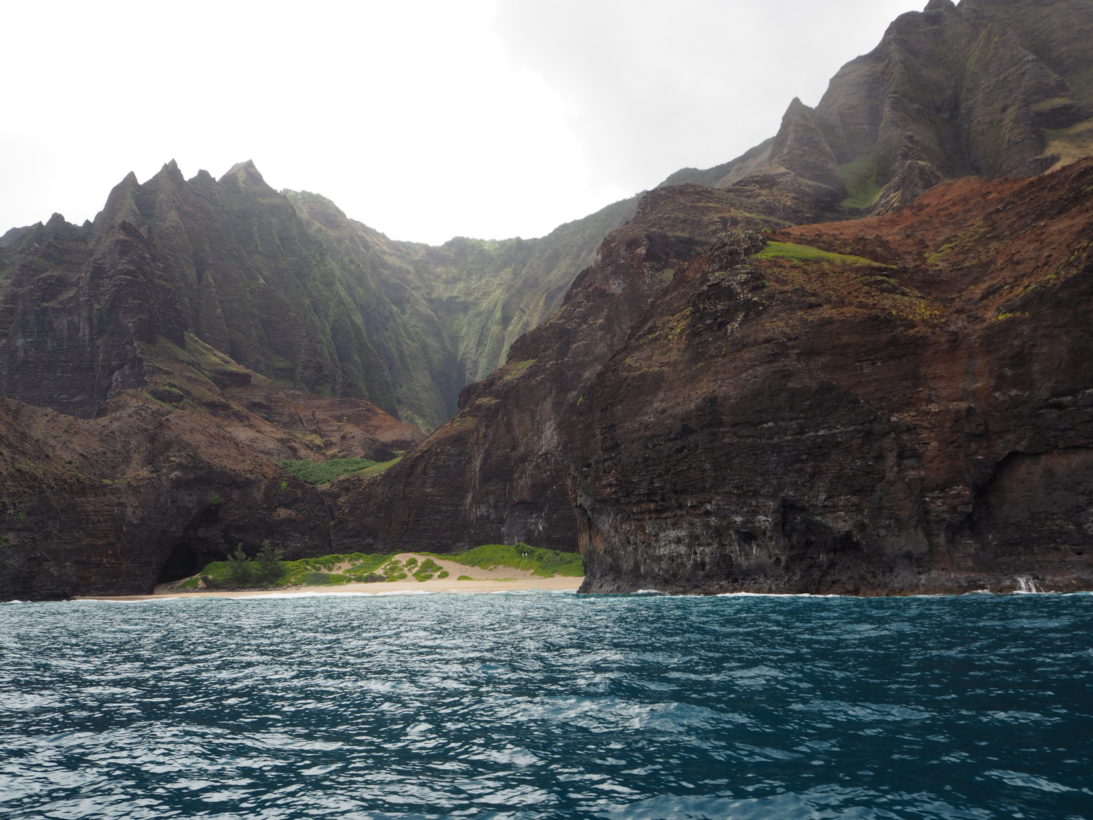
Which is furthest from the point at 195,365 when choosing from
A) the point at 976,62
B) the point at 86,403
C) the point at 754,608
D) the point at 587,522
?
the point at 976,62

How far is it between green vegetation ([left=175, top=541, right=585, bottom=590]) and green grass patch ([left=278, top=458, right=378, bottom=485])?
21084 millimetres

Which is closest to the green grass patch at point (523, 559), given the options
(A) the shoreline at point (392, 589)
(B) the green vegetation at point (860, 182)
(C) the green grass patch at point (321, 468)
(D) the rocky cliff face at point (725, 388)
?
(A) the shoreline at point (392, 589)

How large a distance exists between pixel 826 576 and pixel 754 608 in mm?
10428

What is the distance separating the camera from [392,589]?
6962cm

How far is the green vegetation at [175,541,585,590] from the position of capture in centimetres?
7438

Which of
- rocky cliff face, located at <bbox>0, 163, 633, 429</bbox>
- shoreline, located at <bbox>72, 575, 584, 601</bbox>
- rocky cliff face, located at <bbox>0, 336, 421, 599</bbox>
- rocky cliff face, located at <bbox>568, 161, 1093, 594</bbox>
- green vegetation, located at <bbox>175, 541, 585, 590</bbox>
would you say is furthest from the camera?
rocky cliff face, located at <bbox>0, 163, 633, 429</bbox>

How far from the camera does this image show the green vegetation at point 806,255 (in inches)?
1938

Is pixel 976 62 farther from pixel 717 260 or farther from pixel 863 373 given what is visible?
pixel 863 373

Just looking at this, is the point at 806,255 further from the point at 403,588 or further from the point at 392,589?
the point at 392,589

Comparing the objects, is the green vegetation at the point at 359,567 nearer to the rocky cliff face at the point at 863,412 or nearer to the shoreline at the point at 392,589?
the shoreline at the point at 392,589

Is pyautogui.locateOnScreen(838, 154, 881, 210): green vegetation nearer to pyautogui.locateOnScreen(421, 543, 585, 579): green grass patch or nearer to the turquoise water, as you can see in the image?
pyautogui.locateOnScreen(421, 543, 585, 579): green grass patch

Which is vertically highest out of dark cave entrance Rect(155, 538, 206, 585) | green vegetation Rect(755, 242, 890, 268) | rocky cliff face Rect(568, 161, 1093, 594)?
green vegetation Rect(755, 242, 890, 268)

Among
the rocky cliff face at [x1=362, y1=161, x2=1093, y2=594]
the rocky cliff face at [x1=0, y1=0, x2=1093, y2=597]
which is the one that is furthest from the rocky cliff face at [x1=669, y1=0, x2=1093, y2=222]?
the rocky cliff face at [x1=362, y1=161, x2=1093, y2=594]

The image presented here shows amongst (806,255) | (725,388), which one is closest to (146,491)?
(725,388)
